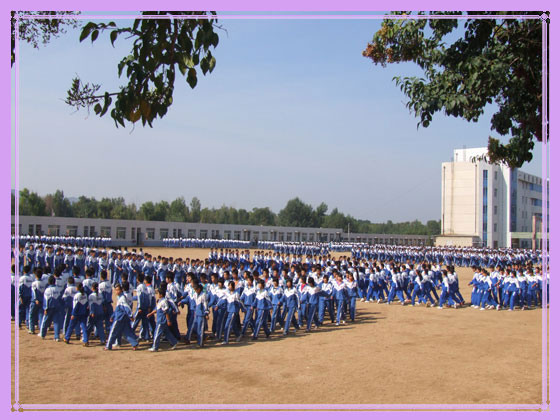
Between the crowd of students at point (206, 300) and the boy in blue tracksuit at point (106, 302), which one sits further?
the boy in blue tracksuit at point (106, 302)

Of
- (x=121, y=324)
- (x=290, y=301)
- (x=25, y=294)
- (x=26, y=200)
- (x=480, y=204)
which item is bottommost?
(x=121, y=324)

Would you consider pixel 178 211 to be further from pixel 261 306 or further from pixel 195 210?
pixel 261 306

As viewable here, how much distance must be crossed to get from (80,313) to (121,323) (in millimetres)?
889

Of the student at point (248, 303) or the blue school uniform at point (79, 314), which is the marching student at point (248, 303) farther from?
the blue school uniform at point (79, 314)

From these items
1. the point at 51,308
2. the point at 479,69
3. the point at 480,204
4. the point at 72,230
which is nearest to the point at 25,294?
the point at 51,308

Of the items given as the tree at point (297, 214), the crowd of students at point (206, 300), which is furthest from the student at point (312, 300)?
the tree at point (297, 214)

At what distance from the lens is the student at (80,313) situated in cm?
951

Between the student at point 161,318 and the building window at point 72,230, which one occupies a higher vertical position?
the building window at point 72,230

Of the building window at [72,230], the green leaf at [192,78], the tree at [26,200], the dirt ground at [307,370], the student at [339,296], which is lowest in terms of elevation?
the dirt ground at [307,370]

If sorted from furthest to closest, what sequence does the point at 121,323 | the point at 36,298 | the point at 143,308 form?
1. the point at 36,298
2. the point at 143,308
3. the point at 121,323

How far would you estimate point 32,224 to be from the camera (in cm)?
3647

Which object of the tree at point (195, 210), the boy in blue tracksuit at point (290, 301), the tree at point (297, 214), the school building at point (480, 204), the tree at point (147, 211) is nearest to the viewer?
the boy in blue tracksuit at point (290, 301)

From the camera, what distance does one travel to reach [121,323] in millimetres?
9297

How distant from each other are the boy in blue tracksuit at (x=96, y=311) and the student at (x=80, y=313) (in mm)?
125
